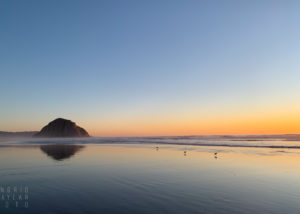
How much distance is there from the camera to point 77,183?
43.3 feet

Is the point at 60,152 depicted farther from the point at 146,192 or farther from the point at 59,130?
the point at 59,130

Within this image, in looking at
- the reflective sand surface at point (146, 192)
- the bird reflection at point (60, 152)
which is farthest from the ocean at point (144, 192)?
the bird reflection at point (60, 152)

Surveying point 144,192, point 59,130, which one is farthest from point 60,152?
point 59,130

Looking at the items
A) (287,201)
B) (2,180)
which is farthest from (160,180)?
(2,180)

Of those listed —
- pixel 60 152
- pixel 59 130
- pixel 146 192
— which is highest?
pixel 59 130

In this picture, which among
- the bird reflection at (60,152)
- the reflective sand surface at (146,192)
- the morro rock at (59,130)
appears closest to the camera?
the reflective sand surface at (146,192)

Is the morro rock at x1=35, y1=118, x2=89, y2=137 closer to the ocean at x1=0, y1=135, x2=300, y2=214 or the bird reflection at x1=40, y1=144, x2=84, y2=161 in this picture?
the bird reflection at x1=40, y1=144, x2=84, y2=161

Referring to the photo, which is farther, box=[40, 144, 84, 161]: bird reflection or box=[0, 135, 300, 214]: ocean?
box=[40, 144, 84, 161]: bird reflection

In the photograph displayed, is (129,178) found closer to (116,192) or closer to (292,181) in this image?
(116,192)

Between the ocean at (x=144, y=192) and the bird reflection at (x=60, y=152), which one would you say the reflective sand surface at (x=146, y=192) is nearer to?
the ocean at (x=144, y=192)

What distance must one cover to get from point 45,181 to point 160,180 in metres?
6.80

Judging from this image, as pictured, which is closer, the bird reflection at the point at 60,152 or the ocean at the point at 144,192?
the ocean at the point at 144,192

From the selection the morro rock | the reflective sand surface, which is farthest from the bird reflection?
the morro rock

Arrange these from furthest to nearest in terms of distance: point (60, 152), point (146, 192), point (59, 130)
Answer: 1. point (59, 130)
2. point (60, 152)
3. point (146, 192)
